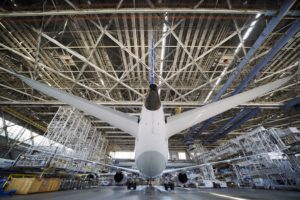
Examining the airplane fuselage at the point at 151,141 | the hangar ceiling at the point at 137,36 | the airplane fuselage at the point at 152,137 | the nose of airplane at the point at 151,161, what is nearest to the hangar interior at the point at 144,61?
the hangar ceiling at the point at 137,36

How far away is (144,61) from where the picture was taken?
10570 mm

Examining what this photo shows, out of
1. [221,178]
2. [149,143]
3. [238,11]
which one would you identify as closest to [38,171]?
[149,143]

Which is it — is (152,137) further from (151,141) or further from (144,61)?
(144,61)

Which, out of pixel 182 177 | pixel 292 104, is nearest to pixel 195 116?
pixel 182 177

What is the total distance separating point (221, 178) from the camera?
23141mm

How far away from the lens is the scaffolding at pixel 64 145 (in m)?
11.5

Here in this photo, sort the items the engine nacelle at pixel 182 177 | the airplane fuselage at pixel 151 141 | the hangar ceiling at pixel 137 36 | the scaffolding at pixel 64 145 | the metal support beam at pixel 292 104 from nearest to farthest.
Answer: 1. the airplane fuselage at pixel 151 141
2. the hangar ceiling at pixel 137 36
3. the engine nacelle at pixel 182 177
4. the scaffolding at pixel 64 145
5. the metal support beam at pixel 292 104

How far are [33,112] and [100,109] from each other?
21010mm

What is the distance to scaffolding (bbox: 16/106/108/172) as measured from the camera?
1147 cm

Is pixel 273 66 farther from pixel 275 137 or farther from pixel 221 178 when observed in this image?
pixel 221 178

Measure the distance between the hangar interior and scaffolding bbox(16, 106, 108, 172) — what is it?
0.11m

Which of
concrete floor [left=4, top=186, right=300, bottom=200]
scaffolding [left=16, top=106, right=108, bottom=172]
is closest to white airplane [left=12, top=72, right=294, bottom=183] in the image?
concrete floor [left=4, top=186, right=300, bottom=200]

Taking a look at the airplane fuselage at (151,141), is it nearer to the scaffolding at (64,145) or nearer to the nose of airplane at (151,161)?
the nose of airplane at (151,161)

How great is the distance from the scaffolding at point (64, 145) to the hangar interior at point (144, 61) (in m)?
0.11
